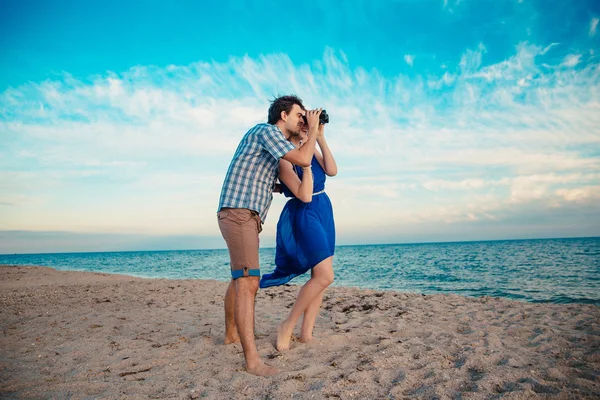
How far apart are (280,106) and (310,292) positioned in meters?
1.70

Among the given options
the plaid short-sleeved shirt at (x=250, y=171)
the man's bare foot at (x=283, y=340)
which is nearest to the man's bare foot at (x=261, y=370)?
the man's bare foot at (x=283, y=340)

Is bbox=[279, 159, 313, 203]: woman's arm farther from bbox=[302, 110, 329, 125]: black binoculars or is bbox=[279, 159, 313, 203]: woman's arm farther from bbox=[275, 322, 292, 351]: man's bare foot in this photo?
bbox=[275, 322, 292, 351]: man's bare foot

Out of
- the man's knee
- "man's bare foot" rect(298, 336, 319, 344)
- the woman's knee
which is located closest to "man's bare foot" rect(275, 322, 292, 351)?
"man's bare foot" rect(298, 336, 319, 344)

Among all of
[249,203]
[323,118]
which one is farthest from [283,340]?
[323,118]

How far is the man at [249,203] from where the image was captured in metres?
2.85

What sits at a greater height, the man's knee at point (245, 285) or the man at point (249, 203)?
the man at point (249, 203)

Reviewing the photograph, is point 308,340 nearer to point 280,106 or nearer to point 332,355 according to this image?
point 332,355

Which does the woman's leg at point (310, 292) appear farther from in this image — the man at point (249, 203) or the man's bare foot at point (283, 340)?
the man at point (249, 203)

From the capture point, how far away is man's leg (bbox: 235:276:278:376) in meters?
2.85

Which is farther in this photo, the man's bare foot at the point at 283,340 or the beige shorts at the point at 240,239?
the man's bare foot at the point at 283,340

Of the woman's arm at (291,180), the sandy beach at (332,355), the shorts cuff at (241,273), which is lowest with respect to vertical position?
the sandy beach at (332,355)

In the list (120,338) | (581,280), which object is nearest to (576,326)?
(120,338)

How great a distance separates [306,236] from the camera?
326 centimetres

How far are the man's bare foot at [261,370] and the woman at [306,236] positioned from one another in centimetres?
55
